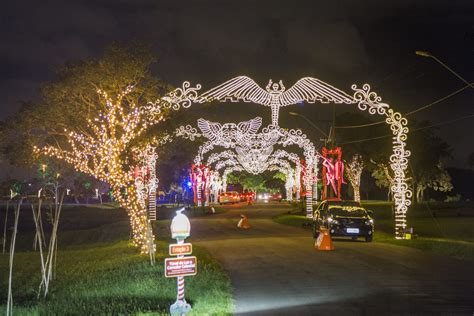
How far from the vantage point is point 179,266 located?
407 inches

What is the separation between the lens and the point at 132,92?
22234 millimetres

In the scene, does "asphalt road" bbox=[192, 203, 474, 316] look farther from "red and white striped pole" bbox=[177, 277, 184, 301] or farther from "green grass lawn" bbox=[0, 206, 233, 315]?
"red and white striped pole" bbox=[177, 277, 184, 301]

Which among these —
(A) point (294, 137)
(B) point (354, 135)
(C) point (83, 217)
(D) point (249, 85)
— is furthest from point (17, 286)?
(B) point (354, 135)

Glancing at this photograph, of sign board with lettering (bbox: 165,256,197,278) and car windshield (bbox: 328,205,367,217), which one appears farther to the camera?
car windshield (bbox: 328,205,367,217)

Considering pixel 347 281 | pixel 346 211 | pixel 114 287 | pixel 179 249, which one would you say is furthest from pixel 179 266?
pixel 346 211

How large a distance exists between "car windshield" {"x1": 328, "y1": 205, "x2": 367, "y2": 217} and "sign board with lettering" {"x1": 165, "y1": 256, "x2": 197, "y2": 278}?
1797cm

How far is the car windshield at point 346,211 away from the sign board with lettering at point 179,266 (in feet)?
59.0

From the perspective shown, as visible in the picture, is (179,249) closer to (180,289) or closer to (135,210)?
(180,289)

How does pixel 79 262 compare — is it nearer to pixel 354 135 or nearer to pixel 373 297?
pixel 373 297

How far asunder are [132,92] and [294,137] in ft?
73.8

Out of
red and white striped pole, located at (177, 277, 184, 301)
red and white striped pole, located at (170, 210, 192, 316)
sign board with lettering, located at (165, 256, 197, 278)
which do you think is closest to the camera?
sign board with lettering, located at (165, 256, 197, 278)

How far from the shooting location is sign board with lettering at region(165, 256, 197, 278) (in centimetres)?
1025

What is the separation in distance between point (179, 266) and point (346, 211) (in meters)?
18.7

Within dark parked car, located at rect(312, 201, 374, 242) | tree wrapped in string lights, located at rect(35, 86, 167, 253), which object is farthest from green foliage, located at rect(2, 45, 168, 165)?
dark parked car, located at rect(312, 201, 374, 242)
